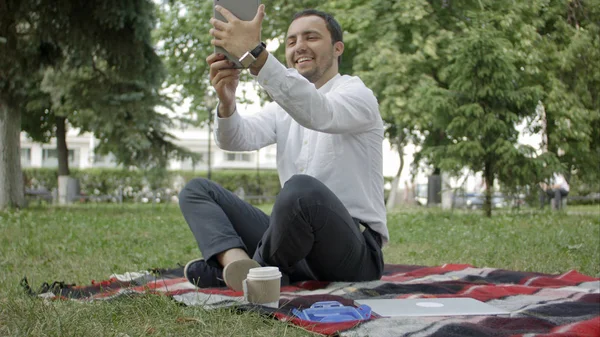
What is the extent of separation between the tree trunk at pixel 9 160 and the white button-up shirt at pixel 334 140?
9.96 meters

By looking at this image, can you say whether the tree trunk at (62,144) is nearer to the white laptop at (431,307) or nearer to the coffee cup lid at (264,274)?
the coffee cup lid at (264,274)

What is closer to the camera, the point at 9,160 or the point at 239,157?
the point at 9,160

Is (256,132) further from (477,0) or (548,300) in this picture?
(477,0)

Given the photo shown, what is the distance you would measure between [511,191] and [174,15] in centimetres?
1010

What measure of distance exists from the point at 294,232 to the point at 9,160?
10642 mm

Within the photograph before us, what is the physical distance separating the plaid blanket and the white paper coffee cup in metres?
0.06

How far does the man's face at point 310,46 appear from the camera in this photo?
2889mm

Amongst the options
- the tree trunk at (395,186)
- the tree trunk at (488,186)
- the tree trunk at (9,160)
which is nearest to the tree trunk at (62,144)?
the tree trunk at (9,160)

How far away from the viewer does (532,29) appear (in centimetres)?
652

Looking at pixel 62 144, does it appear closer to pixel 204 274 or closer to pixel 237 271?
pixel 204 274

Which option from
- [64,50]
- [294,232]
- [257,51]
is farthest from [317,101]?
[64,50]

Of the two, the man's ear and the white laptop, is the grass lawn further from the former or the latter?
the man's ear

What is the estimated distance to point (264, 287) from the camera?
2.33m

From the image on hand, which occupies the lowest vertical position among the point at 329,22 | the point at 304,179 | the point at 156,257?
the point at 156,257
